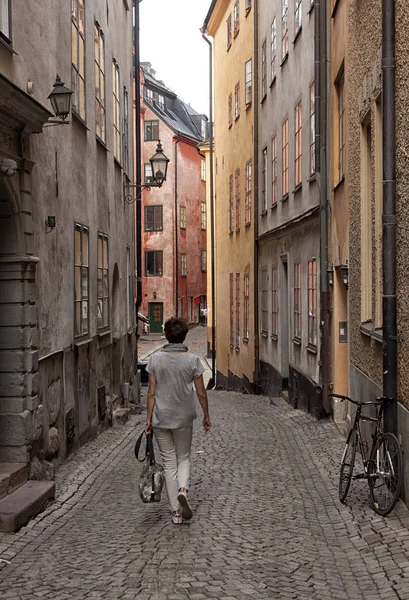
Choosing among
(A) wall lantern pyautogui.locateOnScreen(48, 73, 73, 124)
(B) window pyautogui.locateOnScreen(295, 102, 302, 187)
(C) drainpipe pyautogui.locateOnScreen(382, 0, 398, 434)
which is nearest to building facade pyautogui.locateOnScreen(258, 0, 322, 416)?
(B) window pyautogui.locateOnScreen(295, 102, 302, 187)

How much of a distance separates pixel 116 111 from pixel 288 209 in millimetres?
4102

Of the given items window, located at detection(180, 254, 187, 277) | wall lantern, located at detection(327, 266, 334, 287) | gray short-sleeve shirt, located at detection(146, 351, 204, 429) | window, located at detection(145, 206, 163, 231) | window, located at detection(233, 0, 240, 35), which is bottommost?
gray short-sleeve shirt, located at detection(146, 351, 204, 429)

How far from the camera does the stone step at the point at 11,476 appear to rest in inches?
307

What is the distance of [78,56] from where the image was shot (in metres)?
12.2

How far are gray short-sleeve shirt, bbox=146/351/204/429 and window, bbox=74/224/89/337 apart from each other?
4.56 m

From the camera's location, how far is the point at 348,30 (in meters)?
11.5

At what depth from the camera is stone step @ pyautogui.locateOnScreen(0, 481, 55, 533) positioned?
711 cm

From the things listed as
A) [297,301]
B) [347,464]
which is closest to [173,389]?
[347,464]

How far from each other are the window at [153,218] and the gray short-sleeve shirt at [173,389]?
44863 mm

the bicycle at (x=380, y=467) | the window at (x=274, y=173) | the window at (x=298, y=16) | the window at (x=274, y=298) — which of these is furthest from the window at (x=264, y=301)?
the bicycle at (x=380, y=467)

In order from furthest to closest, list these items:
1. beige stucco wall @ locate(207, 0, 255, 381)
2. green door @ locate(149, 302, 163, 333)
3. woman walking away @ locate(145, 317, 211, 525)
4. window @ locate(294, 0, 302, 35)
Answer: green door @ locate(149, 302, 163, 333) < beige stucco wall @ locate(207, 0, 255, 381) < window @ locate(294, 0, 302, 35) < woman walking away @ locate(145, 317, 211, 525)

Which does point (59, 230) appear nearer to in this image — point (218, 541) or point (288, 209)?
point (218, 541)

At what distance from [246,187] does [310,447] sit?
1388 centimetres

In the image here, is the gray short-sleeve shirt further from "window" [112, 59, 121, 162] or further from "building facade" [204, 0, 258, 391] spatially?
"building facade" [204, 0, 258, 391]
